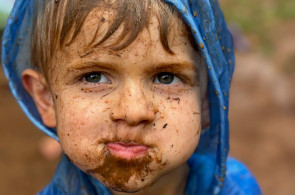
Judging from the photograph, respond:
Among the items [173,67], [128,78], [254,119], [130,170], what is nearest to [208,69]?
[173,67]

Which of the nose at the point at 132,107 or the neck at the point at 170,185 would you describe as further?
the neck at the point at 170,185

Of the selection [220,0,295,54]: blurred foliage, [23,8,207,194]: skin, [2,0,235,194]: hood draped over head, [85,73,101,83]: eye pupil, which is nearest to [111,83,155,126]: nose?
[23,8,207,194]: skin

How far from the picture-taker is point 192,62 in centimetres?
157

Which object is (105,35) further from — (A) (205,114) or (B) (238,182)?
(B) (238,182)

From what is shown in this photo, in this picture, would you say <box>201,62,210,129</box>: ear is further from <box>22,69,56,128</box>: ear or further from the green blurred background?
the green blurred background

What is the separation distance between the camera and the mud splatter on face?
1492mm

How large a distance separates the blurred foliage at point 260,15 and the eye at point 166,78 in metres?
3.84

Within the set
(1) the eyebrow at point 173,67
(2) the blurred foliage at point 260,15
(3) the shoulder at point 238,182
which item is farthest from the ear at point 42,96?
(2) the blurred foliage at point 260,15

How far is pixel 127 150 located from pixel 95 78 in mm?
231

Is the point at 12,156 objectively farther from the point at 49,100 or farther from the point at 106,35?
the point at 106,35

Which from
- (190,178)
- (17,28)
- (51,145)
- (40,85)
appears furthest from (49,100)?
(51,145)

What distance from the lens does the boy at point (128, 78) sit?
4.76 ft

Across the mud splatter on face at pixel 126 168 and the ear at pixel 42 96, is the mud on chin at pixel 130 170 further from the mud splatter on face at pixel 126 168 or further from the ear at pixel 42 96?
the ear at pixel 42 96

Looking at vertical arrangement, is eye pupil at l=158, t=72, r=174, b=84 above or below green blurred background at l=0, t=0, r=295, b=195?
above
